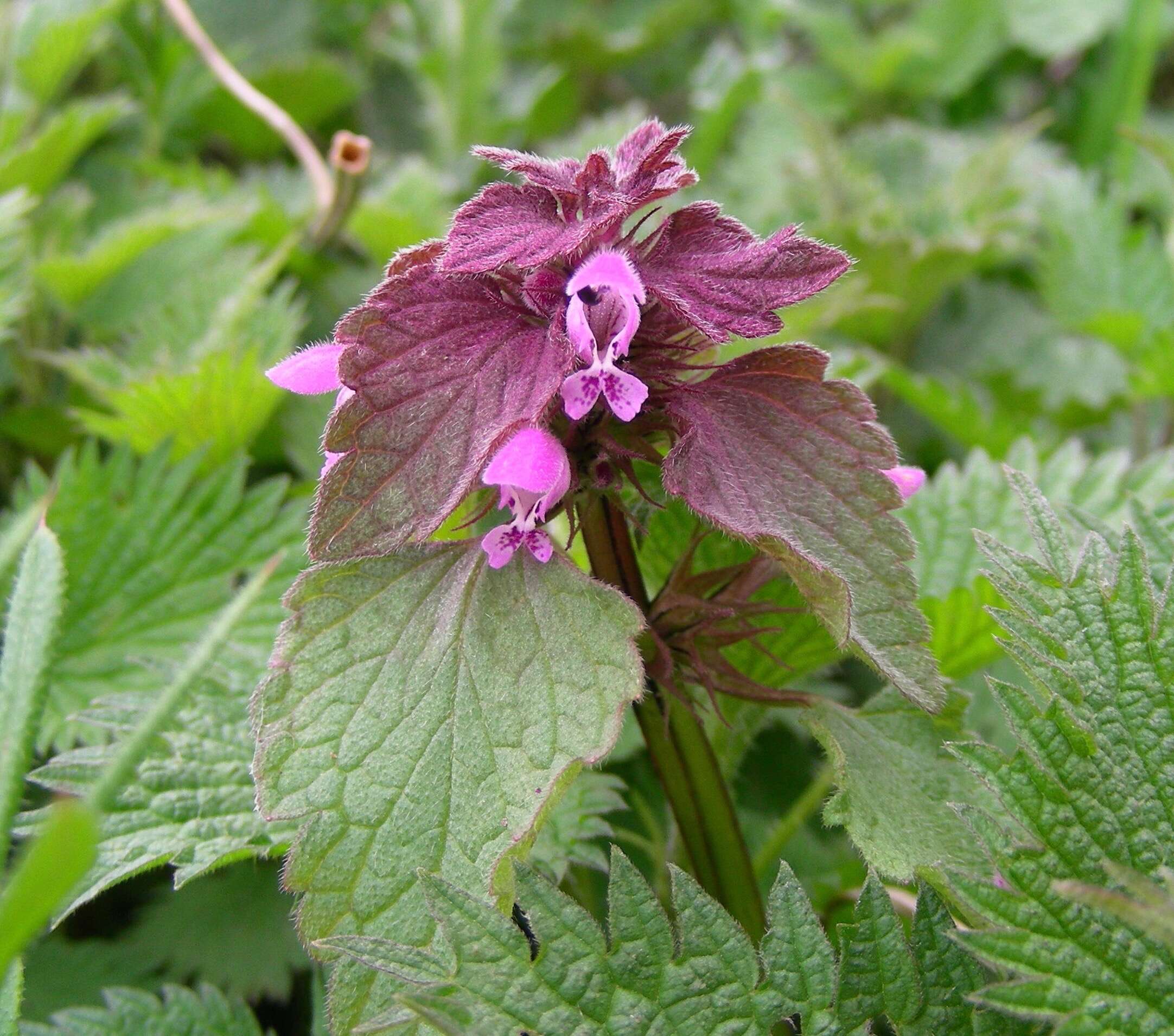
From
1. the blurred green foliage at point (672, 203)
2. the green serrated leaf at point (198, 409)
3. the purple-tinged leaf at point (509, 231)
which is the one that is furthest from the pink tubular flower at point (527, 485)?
the green serrated leaf at point (198, 409)

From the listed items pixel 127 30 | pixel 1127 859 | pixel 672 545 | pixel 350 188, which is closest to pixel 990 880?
pixel 1127 859

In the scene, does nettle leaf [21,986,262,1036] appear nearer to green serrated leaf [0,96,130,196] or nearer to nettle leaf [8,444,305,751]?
nettle leaf [8,444,305,751]

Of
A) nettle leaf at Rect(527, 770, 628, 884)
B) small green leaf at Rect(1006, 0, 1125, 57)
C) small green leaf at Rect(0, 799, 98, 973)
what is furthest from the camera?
small green leaf at Rect(1006, 0, 1125, 57)

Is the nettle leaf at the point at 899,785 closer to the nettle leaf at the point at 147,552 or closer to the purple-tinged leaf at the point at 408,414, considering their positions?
the purple-tinged leaf at the point at 408,414

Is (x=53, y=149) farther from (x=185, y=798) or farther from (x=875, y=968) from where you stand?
(x=875, y=968)

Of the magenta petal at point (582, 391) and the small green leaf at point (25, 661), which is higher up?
the magenta petal at point (582, 391)

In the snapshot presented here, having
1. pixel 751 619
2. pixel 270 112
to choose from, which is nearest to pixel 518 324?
pixel 751 619

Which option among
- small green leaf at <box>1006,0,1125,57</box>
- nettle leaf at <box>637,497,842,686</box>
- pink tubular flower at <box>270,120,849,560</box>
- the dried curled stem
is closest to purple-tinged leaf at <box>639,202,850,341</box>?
pink tubular flower at <box>270,120,849,560</box>

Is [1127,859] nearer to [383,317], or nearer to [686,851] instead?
[686,851]
